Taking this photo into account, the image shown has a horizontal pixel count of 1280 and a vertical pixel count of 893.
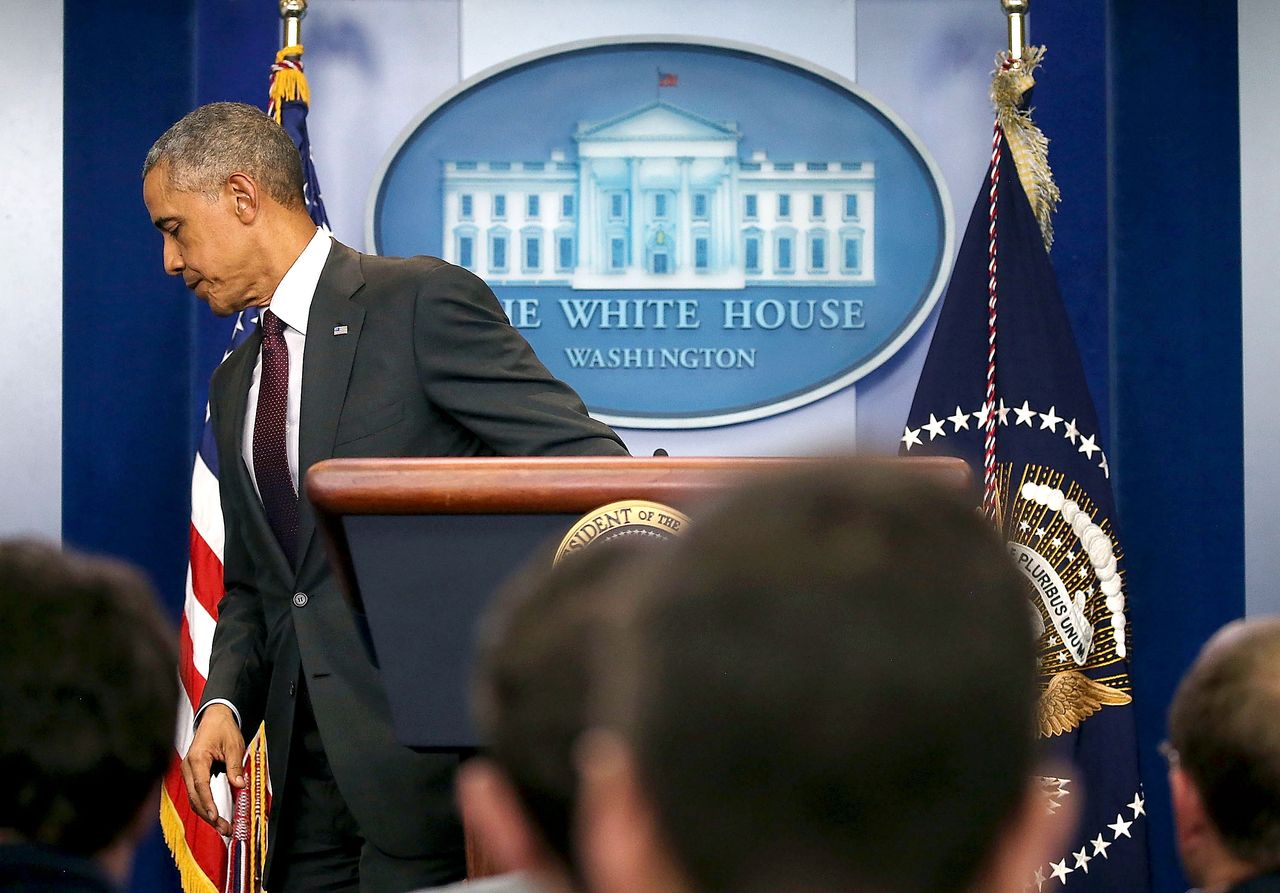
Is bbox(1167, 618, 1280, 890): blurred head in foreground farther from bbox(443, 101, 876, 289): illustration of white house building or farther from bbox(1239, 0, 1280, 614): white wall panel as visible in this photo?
bbox(1239, 0, 1280, 614): white wall panel

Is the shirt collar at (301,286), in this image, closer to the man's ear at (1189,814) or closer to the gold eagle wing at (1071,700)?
the man's ear at (1189,814)

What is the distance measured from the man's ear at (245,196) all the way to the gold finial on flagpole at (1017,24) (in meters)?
1.80

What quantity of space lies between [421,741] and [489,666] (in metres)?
0.76

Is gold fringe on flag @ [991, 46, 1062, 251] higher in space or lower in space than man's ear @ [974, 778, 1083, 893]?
higher

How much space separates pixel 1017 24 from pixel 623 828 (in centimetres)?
329

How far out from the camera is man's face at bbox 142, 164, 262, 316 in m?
2.43

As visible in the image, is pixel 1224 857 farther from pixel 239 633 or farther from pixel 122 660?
pixel 239 633

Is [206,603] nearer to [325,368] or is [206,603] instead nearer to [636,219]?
[636,219]

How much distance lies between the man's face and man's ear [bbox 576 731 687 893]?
2.02m

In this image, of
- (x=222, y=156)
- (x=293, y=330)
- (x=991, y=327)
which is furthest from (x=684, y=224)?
(x=293, y=330)

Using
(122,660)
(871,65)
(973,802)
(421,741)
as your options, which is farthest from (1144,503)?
(973,802)

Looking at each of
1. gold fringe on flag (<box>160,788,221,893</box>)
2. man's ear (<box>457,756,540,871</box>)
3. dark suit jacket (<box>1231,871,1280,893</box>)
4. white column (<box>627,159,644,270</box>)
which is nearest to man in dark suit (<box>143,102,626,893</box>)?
dark suit jacket (<box>1231,871,1280,893</box>)

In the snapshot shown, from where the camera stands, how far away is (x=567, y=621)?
79cm

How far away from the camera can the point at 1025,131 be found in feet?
11.6
